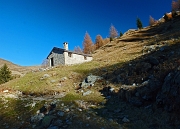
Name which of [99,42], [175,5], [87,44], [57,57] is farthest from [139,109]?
[175,5]

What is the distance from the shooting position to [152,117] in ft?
34.9

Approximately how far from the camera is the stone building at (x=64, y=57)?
46.2 meters

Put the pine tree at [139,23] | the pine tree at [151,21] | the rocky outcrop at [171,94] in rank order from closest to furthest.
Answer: the rocky outcrop at [171,94] → the pine tree at [139,23] → the pine tree at [151,21]

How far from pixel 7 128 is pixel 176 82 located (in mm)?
12848

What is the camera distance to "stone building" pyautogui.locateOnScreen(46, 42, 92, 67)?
46188mm

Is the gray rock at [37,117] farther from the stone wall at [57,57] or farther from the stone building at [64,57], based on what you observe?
the stone wall at [57,57]

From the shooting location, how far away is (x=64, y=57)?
150ft

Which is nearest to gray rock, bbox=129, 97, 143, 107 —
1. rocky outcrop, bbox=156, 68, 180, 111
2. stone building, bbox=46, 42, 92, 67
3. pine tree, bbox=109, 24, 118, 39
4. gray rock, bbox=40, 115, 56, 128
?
rocky outcrop, bbox=156, 68, 180, 111

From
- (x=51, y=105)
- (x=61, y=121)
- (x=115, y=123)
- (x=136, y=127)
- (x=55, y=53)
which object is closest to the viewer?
(x=136, y=127)

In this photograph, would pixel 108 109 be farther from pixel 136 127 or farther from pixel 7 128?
pixel 7 128

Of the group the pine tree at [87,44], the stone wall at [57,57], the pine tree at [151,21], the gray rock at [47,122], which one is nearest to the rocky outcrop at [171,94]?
the gray rock at [47,122]

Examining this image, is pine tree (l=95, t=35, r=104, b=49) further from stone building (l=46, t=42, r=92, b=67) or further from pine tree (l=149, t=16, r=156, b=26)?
stone building (l=46, t=42, r=92, b=67)

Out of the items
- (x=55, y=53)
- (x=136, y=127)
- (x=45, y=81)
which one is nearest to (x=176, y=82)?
(x=136, y=127)

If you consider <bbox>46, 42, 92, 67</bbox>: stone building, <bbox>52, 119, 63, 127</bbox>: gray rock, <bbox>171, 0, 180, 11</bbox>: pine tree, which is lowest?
<bbox>52, 119, 63, 127</bbox>: gray rock
